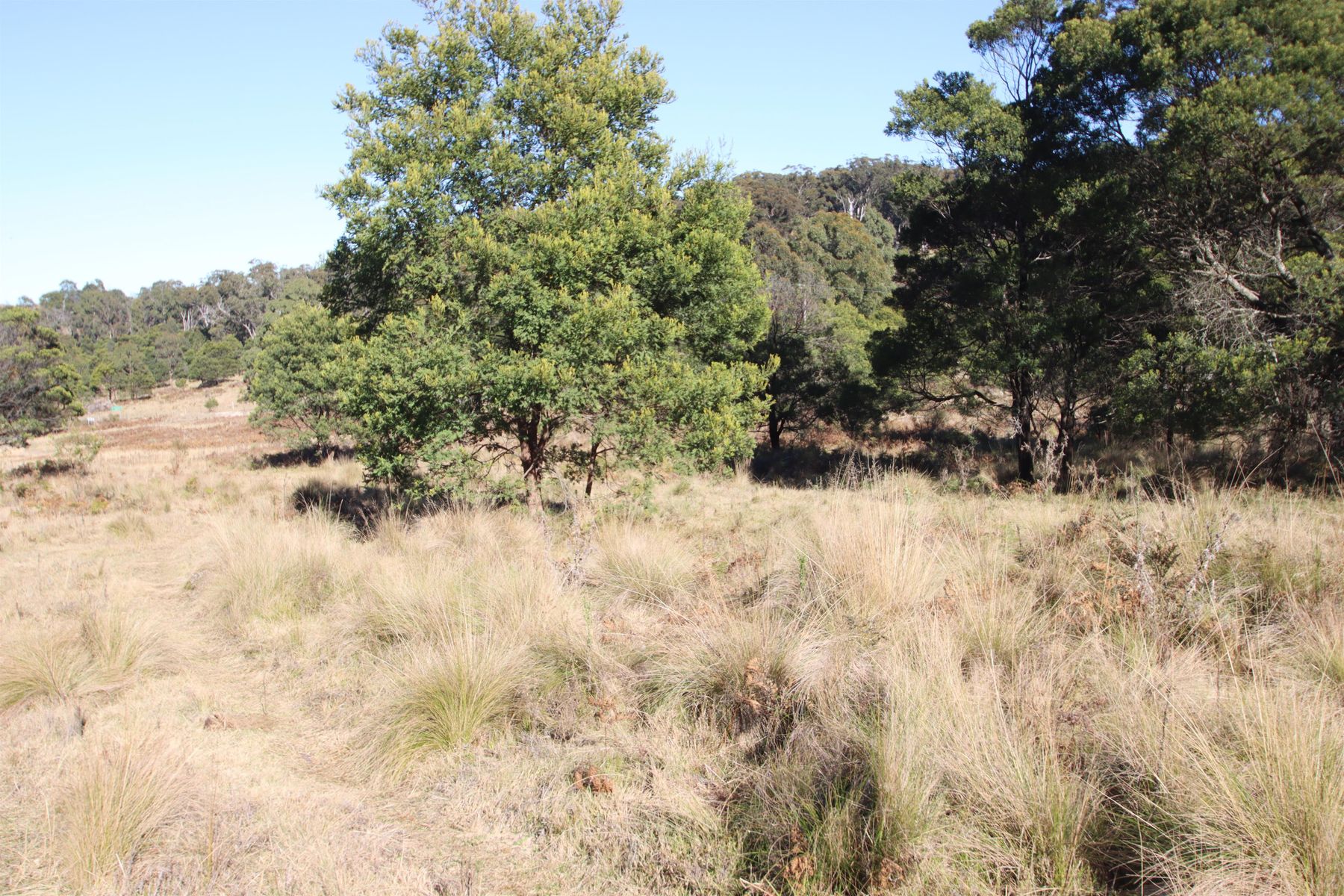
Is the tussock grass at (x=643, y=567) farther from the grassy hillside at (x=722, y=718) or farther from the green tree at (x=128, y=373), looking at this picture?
the green tree at (x=128, y=373)

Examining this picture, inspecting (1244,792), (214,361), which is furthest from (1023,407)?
(214,361)

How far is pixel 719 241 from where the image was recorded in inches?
422

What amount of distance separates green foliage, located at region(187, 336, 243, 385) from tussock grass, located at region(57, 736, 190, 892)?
253ft

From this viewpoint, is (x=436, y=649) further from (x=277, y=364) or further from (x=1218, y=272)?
(x=277, y=364)

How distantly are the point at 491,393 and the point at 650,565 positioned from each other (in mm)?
3896

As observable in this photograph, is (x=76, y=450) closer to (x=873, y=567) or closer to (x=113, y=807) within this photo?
(x=113, y=807)

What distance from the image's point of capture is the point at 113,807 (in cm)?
347

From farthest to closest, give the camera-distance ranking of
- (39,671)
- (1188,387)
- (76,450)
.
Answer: (76,450)
(1188,387)
(39,671)

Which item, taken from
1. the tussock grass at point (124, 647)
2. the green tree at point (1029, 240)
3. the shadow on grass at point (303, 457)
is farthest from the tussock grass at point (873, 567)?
the shadow on grass at point (303, 457)

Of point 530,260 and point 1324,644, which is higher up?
point 530,260

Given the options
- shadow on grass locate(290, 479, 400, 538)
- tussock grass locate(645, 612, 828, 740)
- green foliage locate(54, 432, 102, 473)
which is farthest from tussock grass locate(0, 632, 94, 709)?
green foliage locate(54, 432, 102, 473)

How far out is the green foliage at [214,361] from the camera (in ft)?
241

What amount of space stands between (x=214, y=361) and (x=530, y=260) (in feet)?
250

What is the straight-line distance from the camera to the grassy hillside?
3.00m
